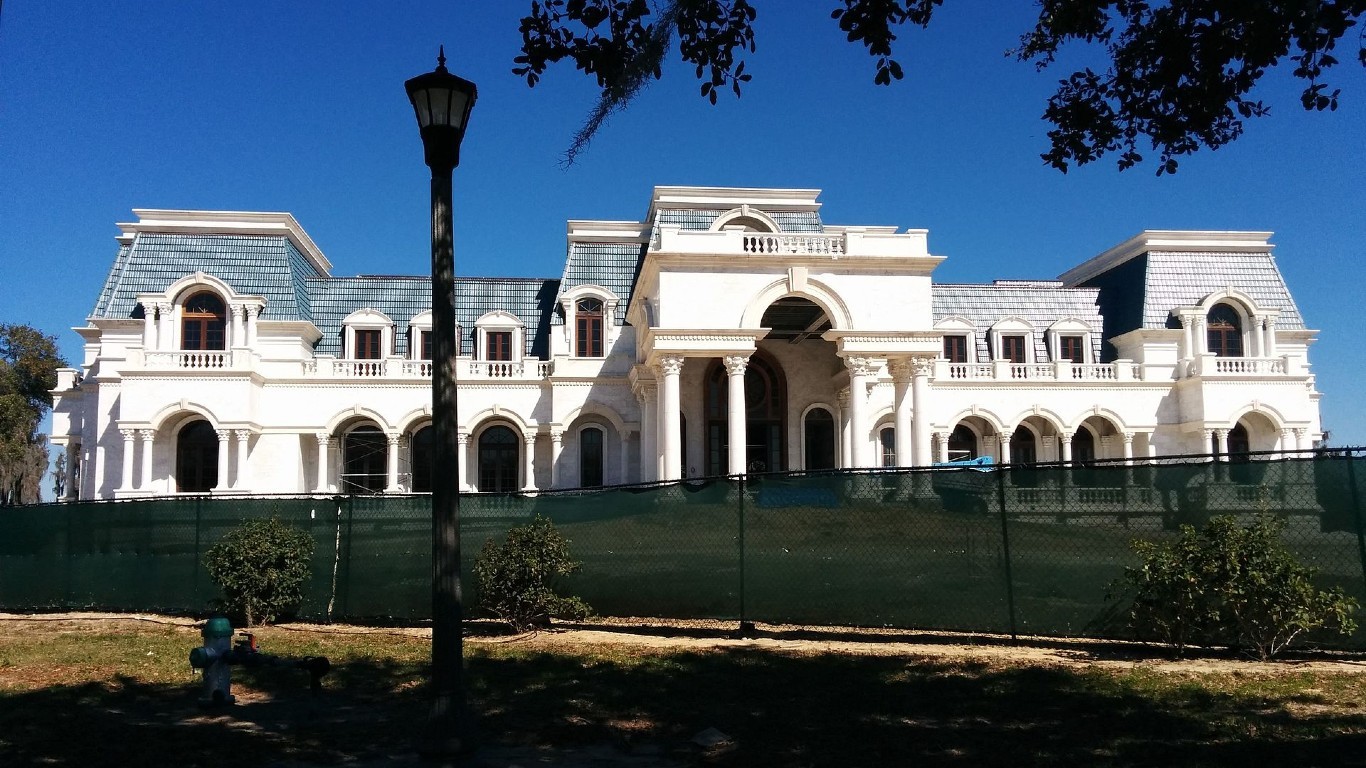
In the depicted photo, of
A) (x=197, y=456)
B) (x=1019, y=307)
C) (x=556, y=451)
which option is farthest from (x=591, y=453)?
(x=1019, y=307)

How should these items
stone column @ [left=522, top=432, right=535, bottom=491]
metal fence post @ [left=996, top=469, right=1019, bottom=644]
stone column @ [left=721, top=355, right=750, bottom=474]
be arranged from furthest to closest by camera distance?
stone column @ [left=522, top=432, right=535, bottom=491] < stone column @ [left=721, top=355, right=750, bottom=474] < metal fence post @ [left=996, top=469, right=1019, bottom=644]

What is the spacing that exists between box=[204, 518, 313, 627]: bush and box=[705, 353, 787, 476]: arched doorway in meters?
20.9

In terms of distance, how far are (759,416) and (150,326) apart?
20.2 metres

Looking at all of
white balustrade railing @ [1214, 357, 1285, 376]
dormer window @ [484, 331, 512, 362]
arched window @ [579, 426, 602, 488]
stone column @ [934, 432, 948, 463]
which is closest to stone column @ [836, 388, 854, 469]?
stone column @ [934, 432, 948, 463]

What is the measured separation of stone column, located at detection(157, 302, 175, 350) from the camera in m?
32.5

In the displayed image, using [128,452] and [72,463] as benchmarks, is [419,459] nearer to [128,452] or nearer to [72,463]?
[128,452]

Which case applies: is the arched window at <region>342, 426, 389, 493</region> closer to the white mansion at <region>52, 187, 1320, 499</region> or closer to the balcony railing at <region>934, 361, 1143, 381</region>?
the white mansion at <region>52, 187, 1320, 499</region>

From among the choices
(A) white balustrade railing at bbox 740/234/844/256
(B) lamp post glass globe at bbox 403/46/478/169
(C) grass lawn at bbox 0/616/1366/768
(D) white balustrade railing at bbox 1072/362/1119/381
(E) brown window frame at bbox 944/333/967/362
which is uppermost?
(A) white balustrade railing at bbox 740/234/844/256

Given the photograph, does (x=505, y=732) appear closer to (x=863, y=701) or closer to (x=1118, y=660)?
(x=863, y=701)

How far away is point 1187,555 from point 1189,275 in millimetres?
32051

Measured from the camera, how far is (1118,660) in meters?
10.1

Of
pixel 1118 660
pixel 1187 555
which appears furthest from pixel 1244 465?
pixel 1118 660

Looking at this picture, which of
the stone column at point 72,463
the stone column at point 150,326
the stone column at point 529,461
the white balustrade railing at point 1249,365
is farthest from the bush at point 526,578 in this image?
the stone column at point 72,463

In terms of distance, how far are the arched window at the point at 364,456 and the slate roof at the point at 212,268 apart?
183 inches
